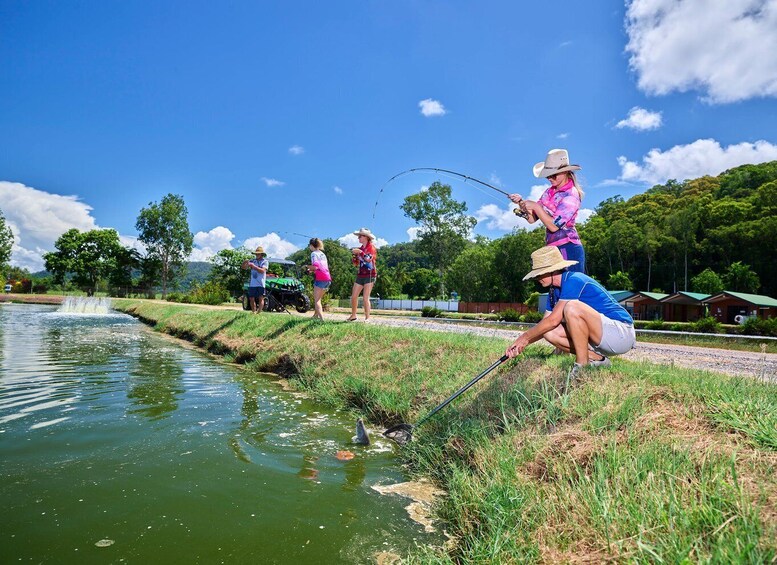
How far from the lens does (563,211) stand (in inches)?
173

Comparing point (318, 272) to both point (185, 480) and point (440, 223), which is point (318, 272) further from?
point (440, 223)

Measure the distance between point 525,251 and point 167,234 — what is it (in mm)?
45840

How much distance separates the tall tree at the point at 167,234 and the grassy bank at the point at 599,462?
6206cm

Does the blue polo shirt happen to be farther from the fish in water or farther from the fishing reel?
the fish in water

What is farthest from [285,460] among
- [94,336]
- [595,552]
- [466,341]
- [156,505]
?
[94,336]

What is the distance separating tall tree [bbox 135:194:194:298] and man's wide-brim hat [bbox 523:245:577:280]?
205 feet

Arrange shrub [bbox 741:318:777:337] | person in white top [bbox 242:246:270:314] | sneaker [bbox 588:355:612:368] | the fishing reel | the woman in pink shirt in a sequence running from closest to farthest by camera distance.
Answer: sneaker [bbox 588:355:612:368]
the woman in pink shirt
the fishing reel
person in white top [bbox 242:246:270:314]
shrub [bbox 741:318:777:337]

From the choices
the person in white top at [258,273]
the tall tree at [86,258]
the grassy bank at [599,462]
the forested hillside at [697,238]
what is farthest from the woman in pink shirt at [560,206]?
the tall tree at [86,258]

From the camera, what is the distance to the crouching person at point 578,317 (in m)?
3.85

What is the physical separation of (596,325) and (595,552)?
2.10m

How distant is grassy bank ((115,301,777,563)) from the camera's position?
2068mm

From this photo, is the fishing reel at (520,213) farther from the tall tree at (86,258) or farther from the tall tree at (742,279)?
the tall tree at (86,258)

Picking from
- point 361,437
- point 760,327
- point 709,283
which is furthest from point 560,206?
point 709,283

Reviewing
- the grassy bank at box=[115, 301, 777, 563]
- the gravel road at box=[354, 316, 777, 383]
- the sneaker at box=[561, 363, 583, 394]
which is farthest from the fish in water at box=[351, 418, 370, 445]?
the gravel road at box=[354, 316, 777, 383]
